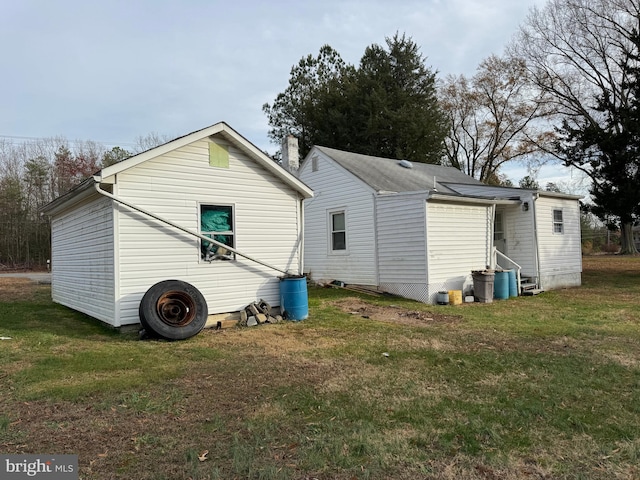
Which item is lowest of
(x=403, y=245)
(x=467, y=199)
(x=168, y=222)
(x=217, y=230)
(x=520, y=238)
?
(x=403, y=245)

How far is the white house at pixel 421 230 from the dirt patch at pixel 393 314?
1523 mm

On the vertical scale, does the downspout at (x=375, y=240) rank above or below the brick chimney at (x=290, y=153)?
below

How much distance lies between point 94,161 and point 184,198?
92.3ft

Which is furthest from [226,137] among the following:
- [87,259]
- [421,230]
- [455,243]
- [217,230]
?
[455,243]

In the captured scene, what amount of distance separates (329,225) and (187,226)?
23.0 feet

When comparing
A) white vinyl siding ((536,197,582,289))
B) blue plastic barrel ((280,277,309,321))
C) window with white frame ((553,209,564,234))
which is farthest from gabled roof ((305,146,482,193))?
blue plastic barrel ((280,277,309,321))

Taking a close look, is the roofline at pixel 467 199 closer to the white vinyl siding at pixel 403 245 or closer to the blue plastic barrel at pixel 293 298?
the white vinyl siding at pixel 403 245

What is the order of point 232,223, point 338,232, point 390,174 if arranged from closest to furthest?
point 232,223
point 338,232
point 390,174

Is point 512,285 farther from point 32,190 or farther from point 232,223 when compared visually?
point 32,190

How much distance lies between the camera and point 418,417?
3820mm

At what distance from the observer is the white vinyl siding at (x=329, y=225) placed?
13016mm

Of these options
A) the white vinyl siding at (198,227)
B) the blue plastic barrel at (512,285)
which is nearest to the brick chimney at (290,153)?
the white vinyl siding at (198,227)

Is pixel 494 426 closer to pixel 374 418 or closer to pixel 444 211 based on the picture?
pixel 374 418

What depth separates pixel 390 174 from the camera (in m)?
15.4
